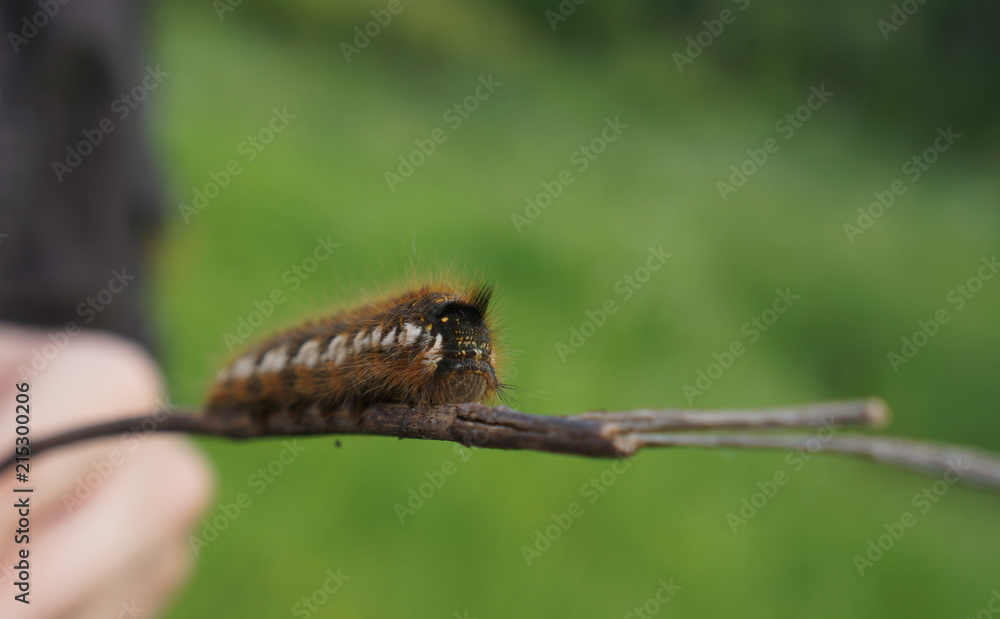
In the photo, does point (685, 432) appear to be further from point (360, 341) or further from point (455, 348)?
point (360, 341)

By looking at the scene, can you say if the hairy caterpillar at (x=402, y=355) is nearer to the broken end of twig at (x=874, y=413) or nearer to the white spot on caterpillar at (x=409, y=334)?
the white spot on caterpillar at (x=409, y=334)

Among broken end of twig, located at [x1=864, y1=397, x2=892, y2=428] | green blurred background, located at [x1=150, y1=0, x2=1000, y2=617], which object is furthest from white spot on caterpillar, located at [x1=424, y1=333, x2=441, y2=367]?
broken end of twig, located at [x1=864, y1=397, x2=892, y2=428]

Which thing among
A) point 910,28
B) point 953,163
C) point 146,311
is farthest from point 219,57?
point 953,163

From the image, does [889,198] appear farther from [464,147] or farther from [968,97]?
[464,147]

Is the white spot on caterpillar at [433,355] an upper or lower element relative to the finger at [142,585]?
lower

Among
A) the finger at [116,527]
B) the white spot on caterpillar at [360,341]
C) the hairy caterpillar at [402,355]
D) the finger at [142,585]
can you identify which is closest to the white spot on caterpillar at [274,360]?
the hairy caterpillar at [402,355]

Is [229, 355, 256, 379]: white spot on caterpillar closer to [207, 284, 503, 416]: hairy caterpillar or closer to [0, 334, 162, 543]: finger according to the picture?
[207, 284, 503, 416]: hairy caterpillar

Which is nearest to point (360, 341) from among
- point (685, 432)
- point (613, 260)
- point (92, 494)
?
point (685, 432)
